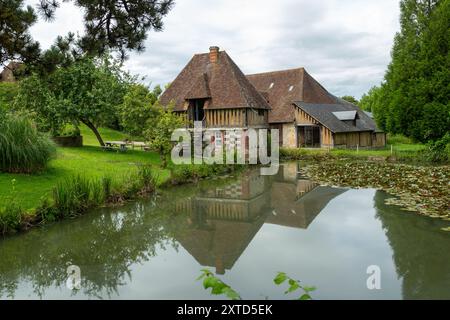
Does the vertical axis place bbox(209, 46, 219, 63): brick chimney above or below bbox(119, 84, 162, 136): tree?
above

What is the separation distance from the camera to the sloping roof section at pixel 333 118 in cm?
2784

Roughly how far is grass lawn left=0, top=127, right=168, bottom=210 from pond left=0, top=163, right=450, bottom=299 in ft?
4.93

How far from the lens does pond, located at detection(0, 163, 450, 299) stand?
18.2ft

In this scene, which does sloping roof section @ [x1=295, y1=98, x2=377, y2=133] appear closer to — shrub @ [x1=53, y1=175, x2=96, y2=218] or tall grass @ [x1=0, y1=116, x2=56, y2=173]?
tall grass @ [x1=0, y1=116, x2=56, y2=173]

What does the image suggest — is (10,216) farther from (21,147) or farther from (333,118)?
(333,118)

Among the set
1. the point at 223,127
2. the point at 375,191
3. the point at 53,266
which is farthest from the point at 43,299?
the point at 223,127

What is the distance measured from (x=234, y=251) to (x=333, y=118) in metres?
23.8

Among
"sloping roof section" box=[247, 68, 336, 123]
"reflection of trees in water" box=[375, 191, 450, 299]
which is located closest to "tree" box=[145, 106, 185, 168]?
"reflection of trees in water" box=[375, 191, 450, 299]

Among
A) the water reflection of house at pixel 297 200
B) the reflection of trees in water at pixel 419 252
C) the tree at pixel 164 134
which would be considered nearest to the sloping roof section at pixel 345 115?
the water reflection of house at pixel 297 200

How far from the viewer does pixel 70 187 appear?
31.7 feet

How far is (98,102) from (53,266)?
1438 centimetres

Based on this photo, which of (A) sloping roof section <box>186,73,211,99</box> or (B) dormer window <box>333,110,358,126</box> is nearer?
(A) sloping roof section <box>186,73,211,99</box>

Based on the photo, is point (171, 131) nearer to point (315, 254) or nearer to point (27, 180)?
point (27, 180)

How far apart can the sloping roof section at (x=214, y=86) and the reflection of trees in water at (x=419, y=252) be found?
635 inches
